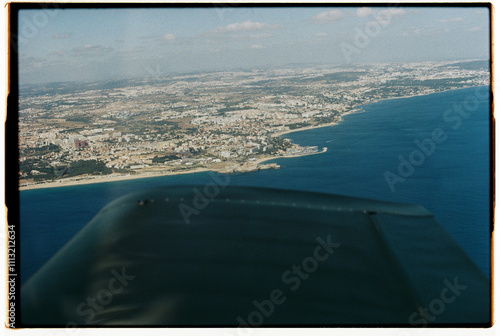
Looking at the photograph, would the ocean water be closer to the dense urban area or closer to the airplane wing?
the dense urban area

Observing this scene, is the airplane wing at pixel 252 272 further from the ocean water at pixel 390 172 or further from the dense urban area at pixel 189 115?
the dense urban area at pixel 189 115

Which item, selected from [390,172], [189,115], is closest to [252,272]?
A: [189,115]

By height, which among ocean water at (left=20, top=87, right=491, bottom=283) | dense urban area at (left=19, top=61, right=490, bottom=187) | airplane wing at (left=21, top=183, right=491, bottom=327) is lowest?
ocean water at (left=20, top=87, right=491, bottom=283)

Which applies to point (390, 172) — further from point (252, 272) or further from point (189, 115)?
point (252, 272)

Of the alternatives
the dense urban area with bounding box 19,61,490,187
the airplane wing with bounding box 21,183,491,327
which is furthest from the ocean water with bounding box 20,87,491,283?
the airplane wing with bounding box 21,183,491,327

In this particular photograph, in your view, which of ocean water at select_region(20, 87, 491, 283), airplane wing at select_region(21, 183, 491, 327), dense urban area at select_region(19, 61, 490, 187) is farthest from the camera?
dense urban area at select_region(19, 61, 490, 187)

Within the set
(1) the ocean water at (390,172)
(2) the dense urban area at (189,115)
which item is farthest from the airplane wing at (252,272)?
(2) the dense urban area at (189,115)
